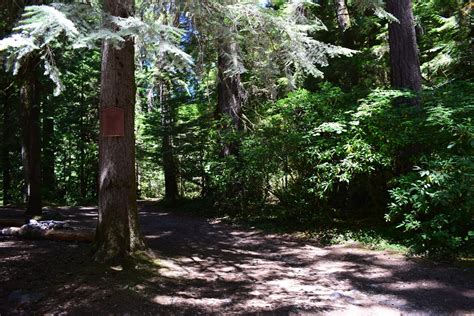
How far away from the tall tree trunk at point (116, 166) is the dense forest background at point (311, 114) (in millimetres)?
436

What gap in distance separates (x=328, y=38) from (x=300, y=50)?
24.9ft

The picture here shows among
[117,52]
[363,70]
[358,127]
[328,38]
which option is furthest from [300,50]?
[328,38]

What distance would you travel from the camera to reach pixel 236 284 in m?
5.51

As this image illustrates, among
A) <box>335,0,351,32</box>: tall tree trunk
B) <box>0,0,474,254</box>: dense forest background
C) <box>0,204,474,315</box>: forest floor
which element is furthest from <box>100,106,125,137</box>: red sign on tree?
<box>335,0,351,32</box>: tall tree trunk

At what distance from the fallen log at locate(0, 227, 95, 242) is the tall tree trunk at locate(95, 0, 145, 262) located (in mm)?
1727

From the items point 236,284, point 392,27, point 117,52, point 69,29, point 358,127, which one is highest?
point 392,27

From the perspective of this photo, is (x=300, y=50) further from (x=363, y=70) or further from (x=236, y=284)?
(x=363, y=70)

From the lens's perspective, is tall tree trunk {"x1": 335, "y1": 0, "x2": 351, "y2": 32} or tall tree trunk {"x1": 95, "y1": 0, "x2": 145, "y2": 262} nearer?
tall tree trunk {"x1": 95, "y1": 0, "x2": 145, "y2": 262}

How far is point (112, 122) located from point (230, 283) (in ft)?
9.63

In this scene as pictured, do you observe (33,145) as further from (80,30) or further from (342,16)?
(342,16)

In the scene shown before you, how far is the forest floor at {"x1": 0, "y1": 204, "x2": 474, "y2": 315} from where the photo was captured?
446 cm

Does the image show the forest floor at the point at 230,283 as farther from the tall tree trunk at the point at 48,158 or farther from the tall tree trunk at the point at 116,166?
the tall tree trunk at the point at 48,158

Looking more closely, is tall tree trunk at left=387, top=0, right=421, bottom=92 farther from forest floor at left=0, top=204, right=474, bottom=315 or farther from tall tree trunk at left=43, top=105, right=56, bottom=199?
tall tree trunk at left=43, top=105, right=56, bottom=199

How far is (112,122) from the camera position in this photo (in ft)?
19.0
